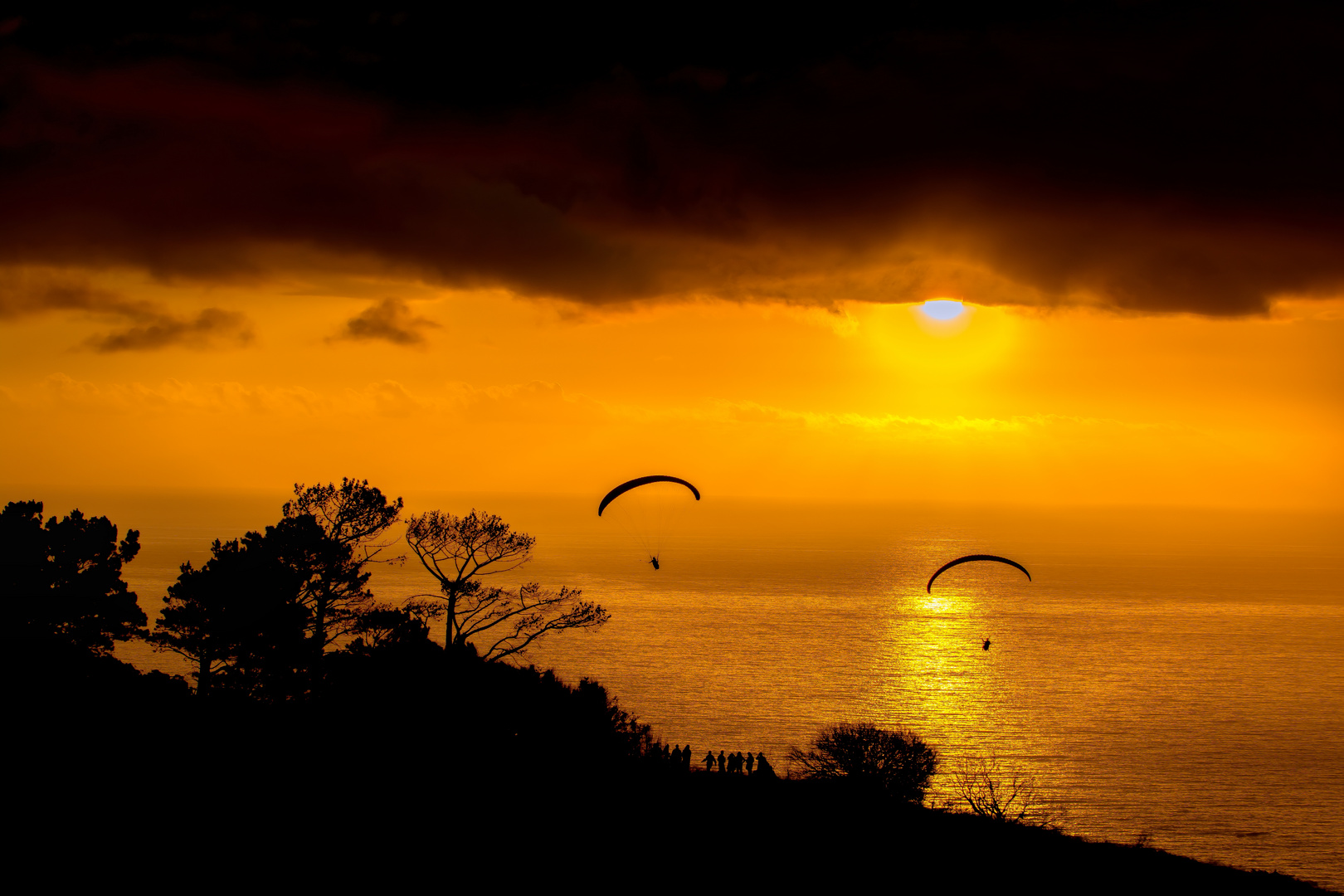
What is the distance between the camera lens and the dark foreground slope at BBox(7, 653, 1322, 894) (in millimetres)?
20859

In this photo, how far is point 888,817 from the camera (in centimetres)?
3158

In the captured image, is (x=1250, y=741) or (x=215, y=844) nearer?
(x=215, y=844)

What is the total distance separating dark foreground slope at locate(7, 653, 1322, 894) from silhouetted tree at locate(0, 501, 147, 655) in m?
8.90

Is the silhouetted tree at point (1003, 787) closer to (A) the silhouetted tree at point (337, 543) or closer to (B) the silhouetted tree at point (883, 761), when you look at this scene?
(B) the silhouetted tree at point (883, 761)

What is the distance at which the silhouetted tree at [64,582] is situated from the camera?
40.6 m

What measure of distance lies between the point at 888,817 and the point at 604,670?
10681 centimetres

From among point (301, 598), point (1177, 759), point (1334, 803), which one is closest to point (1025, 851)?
point (301, 598)

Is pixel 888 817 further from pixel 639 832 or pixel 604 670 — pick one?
pixel 604 670

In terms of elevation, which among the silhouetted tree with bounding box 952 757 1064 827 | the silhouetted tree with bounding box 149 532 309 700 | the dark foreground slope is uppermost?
the silhouetted tree with bounding box 149 532 309 700

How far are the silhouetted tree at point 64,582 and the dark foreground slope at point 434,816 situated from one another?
8.90 meters

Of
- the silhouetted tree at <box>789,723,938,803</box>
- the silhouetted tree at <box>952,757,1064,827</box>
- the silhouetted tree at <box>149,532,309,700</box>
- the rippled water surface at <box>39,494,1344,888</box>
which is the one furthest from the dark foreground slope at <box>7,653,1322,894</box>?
the rippled water surface at <box>39,494,1344,888</box>

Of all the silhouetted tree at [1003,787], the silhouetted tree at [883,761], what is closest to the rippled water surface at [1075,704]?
the silhouetted tree at [1003,787]

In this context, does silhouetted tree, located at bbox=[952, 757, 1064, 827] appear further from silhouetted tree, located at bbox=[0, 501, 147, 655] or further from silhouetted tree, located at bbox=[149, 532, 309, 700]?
silhouetted tree, located at bbox=[0, 501, 147, 655]

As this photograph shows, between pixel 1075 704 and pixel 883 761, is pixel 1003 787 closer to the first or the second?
pixel 1075 704
